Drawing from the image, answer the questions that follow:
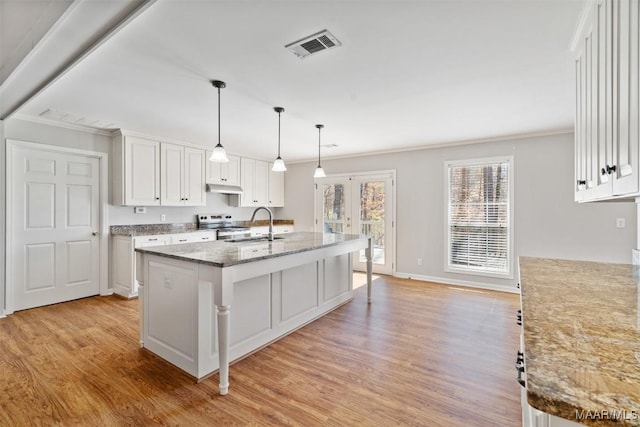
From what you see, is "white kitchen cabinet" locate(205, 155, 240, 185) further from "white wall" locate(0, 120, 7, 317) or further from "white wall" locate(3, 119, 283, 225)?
"white wall" locate(0, 120, 7, 317)

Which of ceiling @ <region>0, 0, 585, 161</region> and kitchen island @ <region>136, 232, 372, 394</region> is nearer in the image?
ceiling @ <region>0, 0, 585, 161</region>

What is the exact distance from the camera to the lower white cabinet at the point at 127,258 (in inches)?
162

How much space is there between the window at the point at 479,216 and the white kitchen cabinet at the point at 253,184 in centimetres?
365

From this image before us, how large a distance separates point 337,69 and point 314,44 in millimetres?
411

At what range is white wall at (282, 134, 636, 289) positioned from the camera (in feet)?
12.7

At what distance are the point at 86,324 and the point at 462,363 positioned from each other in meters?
3.74

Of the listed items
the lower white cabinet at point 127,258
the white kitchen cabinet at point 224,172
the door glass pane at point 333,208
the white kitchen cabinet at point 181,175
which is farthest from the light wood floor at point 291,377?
the door glass pane at point 333,208

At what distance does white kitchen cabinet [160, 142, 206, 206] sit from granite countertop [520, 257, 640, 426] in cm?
470

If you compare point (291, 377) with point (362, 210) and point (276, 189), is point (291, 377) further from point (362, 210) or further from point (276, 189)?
point (276, 189)

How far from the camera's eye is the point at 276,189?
6.73 m

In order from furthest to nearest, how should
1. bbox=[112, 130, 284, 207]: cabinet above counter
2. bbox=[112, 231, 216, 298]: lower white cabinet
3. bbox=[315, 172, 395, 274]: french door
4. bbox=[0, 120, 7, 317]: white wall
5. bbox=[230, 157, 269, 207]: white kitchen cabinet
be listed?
bbox=[230, 157, 269, 207]: white kitchen cabinet
bbox=[315, 172, 395, 274]: french door
bbox=[112, 130, 284, 207]: cabinet above counter
bbox=[112, 231, 216, 298]: lower white cabinet
bbox=[0, 120, 7, 317]: white wall

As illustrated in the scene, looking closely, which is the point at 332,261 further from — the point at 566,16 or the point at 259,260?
the point at 566,16

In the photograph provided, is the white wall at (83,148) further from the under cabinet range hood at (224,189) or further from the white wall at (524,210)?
the white wall at (524,210)

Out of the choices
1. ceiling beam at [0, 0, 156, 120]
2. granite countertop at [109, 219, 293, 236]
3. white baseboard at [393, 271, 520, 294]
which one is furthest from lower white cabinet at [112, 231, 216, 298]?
white baseboard at [393, 271, 520, 294]
